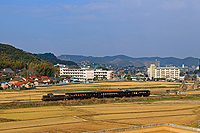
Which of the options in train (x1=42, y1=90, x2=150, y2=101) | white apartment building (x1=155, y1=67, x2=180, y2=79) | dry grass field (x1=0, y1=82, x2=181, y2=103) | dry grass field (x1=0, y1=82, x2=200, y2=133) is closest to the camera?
dry grass field (x1=0, y1=82, x2=200, y2=133)

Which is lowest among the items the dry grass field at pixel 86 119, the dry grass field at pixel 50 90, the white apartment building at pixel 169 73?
the dry grass field at pixel 86 119

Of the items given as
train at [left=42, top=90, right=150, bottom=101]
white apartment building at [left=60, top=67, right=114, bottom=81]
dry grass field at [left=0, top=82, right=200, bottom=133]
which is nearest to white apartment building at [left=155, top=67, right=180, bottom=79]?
white apartment building at [left=60, top=67, right=114, bottom=81]

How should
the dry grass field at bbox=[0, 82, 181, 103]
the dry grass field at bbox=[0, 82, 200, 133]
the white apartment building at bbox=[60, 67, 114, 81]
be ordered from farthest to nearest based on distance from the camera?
the white apartment building at bbox=[60, 67, 114, 81] → the dry grass field at bbox=[0, 82, 181, 103] → the dry grass field at bbox=[0, 82, 200, 133]

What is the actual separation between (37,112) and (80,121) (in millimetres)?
8050

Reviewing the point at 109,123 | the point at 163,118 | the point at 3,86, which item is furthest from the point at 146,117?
the point at 3,86

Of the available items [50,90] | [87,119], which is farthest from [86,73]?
[87,119]

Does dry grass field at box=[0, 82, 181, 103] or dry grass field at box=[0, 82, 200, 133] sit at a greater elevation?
dry grass field at box=[0, 82, 181, 103]

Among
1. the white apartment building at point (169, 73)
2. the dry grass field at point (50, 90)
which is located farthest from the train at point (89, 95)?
the white apartment building at point (169, 73)

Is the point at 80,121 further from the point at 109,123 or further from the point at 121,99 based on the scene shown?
the point at 121,99

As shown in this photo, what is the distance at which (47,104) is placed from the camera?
39938 mm

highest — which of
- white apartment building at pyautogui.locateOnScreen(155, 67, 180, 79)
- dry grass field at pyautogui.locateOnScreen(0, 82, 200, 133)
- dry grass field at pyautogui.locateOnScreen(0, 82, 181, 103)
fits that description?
→ white apartment building at pyautogui.locateOnScreen(155, 67, 180, 79)

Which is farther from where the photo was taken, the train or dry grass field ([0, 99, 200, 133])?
the train

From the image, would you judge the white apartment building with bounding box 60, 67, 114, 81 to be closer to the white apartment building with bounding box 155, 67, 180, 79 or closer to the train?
the white apartment building with bounding box 155, 67, 180, 79

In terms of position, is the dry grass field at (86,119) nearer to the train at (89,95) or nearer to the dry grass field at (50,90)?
the train at (89,95)
